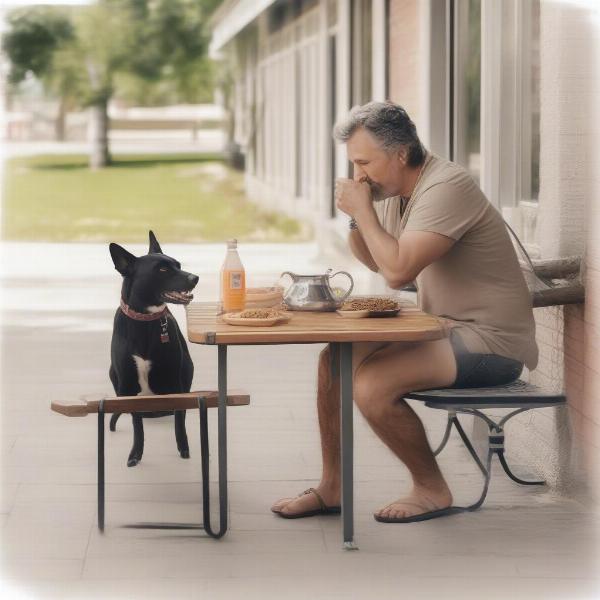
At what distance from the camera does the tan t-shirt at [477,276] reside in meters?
4.81

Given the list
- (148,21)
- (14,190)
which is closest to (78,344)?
(14,190)

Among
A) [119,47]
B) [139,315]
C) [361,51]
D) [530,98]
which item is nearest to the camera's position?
[139,315]

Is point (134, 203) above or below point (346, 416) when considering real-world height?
above

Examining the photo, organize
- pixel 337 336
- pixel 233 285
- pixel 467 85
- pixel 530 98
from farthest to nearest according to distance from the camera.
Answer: pixel 467 85
pixel 530 98
pixel 233 285
pixel 337 336

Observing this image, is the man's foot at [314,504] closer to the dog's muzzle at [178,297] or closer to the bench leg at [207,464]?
the bench leg at [207,464]

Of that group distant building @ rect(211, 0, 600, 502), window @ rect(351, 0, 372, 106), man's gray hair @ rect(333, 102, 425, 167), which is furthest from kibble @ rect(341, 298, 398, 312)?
window @ rect(351, 0, 372, 106)

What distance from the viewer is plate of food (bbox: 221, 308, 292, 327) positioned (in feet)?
14.9

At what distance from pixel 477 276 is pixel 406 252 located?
0.35m

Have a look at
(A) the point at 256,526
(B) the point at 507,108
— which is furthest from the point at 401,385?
(B) the point at 507,108

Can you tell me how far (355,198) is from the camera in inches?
192

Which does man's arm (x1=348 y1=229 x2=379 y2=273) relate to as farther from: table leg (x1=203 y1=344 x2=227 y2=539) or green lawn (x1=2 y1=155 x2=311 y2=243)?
green lawn (x1=2 y1=155 x2=311 y2=243)

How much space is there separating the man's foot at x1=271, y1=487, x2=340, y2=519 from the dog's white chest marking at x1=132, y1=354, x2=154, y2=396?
832mm

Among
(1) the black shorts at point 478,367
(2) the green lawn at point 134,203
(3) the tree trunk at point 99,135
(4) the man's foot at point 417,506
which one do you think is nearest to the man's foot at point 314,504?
(4) the man's foot at point 417,506

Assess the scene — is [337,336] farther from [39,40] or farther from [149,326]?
[39,40]
